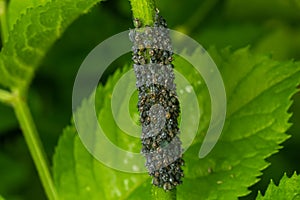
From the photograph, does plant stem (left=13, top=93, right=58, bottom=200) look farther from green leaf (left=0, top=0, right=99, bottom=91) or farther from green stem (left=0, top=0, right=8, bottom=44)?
green stem (left=0, top=0, right=8, bottom=44)

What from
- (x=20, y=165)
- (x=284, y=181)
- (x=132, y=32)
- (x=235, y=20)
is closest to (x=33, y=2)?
(x=132, y=32)

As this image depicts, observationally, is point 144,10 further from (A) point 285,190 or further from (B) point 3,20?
(B) point 3,20

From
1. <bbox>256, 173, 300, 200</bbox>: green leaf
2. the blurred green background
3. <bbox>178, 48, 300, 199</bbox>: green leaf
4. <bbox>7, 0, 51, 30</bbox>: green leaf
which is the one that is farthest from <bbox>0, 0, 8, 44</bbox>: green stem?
<bbox>256, 173, 300, 200</bbox>: green leaf

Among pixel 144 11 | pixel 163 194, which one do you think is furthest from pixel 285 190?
pixel 144 11

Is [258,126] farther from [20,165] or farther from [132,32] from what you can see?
[20,165]

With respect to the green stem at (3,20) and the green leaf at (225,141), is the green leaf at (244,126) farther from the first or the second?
the green stem at (3,20)

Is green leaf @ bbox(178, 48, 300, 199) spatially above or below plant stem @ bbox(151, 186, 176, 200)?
above

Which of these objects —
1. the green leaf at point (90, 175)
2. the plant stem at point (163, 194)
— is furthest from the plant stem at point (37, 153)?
the plant stem at point (163, 194)
